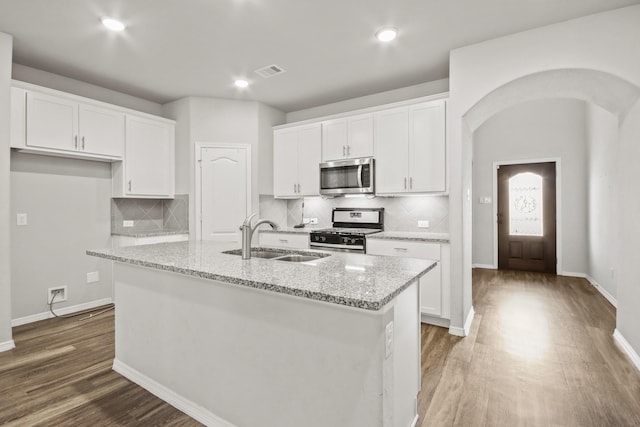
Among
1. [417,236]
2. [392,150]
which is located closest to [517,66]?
[392,150]

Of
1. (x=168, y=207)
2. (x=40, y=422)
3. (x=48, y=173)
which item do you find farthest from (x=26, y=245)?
(x=40, y=422)

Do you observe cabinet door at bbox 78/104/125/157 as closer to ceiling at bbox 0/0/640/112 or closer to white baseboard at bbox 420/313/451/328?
ceiling at bbox 0/0/640/112

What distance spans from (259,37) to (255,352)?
2.59 metres

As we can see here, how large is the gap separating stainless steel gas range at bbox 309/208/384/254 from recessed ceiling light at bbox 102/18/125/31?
2745 millimetres

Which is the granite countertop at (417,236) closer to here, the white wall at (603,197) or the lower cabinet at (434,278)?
the lower cabinet at (434,278)

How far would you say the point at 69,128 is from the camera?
11.1ft

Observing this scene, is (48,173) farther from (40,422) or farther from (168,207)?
(40,422)

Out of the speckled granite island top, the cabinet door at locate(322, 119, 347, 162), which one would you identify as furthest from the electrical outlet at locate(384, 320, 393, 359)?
the cabinet door at locate(322, 119, 347, 162)

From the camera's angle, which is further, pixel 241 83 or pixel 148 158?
pixel 148 158

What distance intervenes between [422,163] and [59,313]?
439 centimetres

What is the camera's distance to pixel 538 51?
269 centimetres

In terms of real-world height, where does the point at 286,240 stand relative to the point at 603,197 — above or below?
below

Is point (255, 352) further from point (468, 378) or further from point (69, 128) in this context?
point (69, 128)

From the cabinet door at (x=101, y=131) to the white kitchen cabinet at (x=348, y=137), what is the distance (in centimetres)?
248
